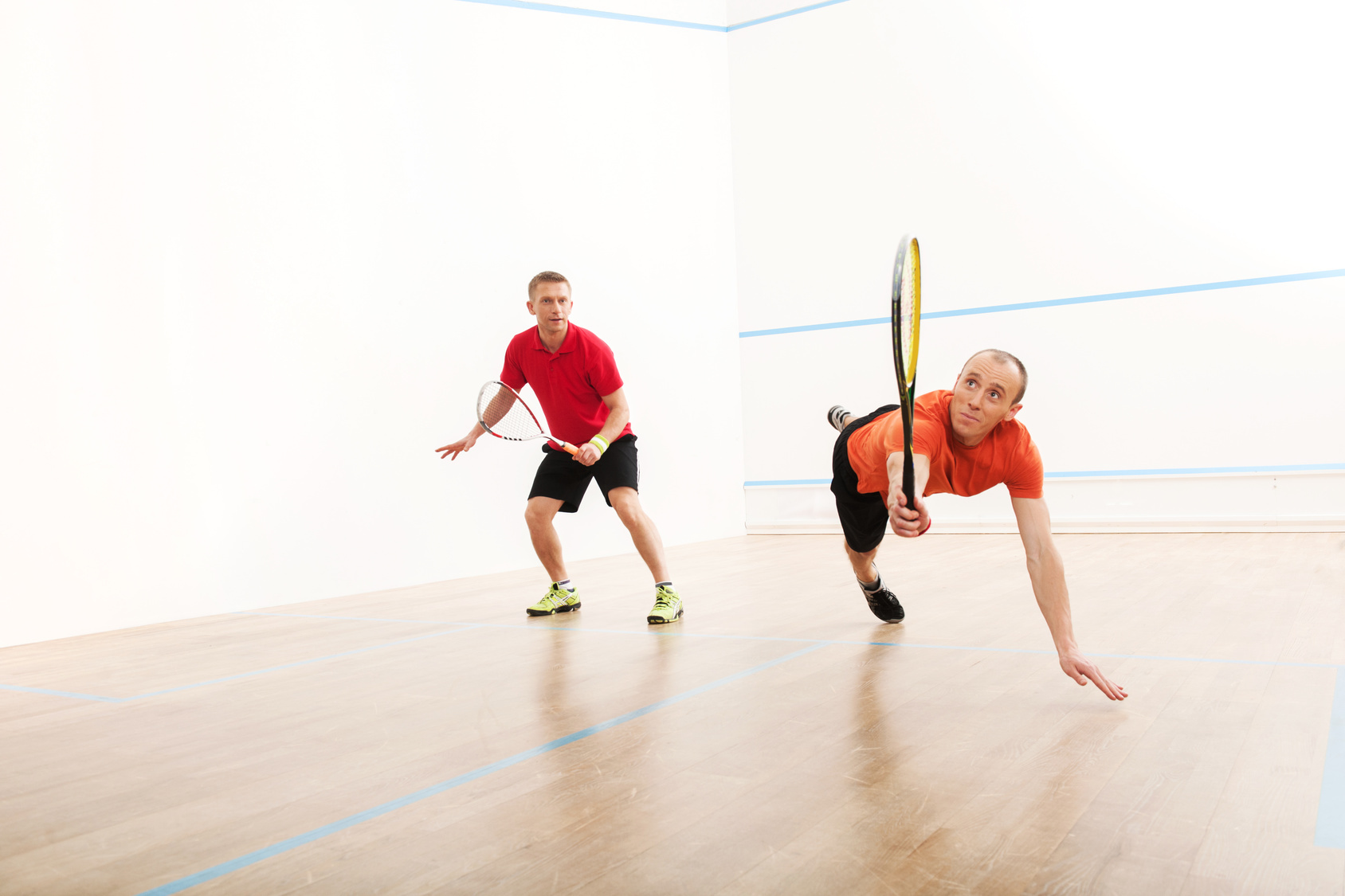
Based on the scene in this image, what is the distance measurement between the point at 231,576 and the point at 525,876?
3043 millimetres

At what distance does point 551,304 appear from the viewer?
10.3 ft

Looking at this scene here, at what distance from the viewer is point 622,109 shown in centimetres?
565

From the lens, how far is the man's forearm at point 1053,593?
6.45 ft

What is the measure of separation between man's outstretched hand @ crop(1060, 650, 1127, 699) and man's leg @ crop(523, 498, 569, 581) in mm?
1733

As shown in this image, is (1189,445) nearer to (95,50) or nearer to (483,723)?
(483,723)

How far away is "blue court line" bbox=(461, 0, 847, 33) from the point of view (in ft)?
16.9

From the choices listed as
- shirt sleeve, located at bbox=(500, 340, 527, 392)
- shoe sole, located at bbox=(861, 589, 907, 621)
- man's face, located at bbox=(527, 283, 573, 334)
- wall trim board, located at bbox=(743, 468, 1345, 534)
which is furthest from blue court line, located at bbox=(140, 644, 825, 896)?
wall trim board, located at bbox=(743, 468, 1345, 534)

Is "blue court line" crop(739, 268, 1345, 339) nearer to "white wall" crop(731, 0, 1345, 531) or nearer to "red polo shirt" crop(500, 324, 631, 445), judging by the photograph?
"white wall" crop(731, 0, 1345, 531)

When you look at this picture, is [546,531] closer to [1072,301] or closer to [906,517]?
[906,517]

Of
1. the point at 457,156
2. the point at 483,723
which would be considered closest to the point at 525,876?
the point at 483,723

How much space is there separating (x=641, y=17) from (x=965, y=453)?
4.49m

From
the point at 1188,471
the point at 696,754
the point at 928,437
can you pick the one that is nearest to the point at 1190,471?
the point at 1188,471

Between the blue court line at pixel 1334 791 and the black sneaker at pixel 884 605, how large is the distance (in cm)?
116

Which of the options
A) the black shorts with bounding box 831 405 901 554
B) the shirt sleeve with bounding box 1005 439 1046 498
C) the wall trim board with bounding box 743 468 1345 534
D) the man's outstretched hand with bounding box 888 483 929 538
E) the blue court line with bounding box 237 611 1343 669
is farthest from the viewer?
the wall trim board with bounding box 743 468 1345 534
